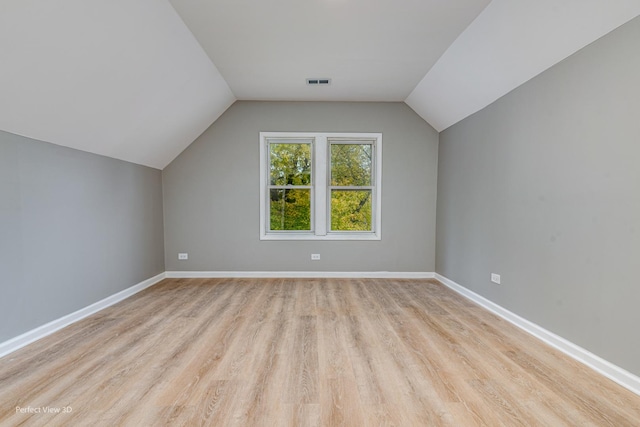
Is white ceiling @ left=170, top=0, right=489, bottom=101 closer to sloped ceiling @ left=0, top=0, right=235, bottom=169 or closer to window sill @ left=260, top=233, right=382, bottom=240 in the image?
sloped ceiling @ left=0, top=0, right=235, bottom=169

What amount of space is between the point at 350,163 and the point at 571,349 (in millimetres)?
3481

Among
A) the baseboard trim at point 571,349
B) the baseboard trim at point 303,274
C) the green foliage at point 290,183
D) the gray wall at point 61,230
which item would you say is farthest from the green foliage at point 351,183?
the gray wall at point 61,230

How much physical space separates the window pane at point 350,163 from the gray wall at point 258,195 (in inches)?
11.6

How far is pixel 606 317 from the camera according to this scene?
1.95 meters

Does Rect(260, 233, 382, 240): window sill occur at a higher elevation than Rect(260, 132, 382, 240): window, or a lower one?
lower

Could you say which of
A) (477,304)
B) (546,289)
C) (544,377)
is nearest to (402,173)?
(477,304)

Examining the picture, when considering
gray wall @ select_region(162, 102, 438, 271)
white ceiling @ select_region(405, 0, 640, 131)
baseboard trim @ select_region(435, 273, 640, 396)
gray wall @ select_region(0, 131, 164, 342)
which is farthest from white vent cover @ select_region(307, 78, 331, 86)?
baseboard trim @ select_region(435, 273, 640, 396)

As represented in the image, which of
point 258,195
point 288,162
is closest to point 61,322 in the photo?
point 258,195

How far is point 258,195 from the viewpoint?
15.0 feet

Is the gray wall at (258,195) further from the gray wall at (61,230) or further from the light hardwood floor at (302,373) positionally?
the light hardwood floor at (302,373)

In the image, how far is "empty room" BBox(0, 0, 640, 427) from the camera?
178cm

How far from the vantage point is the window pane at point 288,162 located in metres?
4.73

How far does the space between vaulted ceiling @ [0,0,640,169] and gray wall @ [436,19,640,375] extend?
0.26 meters

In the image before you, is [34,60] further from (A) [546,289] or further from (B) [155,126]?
(A) [546,289]
